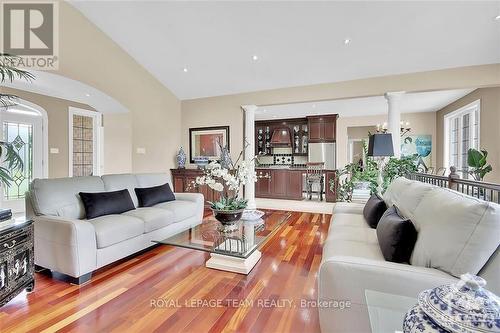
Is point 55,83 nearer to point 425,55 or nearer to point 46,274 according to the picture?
point 46,274

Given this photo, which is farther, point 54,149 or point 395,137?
point 54,149

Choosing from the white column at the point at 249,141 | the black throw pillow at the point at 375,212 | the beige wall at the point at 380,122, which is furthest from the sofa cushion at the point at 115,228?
the beige wall at the point at 380,122

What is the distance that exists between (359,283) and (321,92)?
155 inches

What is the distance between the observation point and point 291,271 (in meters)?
2.47

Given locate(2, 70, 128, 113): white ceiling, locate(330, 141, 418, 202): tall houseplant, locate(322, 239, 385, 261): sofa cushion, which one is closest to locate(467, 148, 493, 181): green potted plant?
locate(330, 141, 418, 202): tall houseplant

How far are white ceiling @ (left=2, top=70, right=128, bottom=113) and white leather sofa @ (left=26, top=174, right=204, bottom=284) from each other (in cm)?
174

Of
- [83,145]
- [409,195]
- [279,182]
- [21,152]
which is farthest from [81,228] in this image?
[279,182]

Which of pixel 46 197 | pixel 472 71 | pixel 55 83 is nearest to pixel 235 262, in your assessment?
pixel 46 197

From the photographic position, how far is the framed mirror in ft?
18.4

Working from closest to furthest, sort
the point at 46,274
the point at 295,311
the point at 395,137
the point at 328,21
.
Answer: the point at 295,311
the point at 46,274
the point at 328,21
the point at 395,137

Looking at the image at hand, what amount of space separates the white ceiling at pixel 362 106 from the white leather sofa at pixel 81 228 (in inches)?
157

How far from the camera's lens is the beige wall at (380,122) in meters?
7.17

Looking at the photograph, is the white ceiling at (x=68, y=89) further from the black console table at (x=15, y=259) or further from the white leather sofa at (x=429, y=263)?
the white leather sofa at (x=429, y=263)

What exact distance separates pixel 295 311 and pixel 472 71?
4.48 meters
